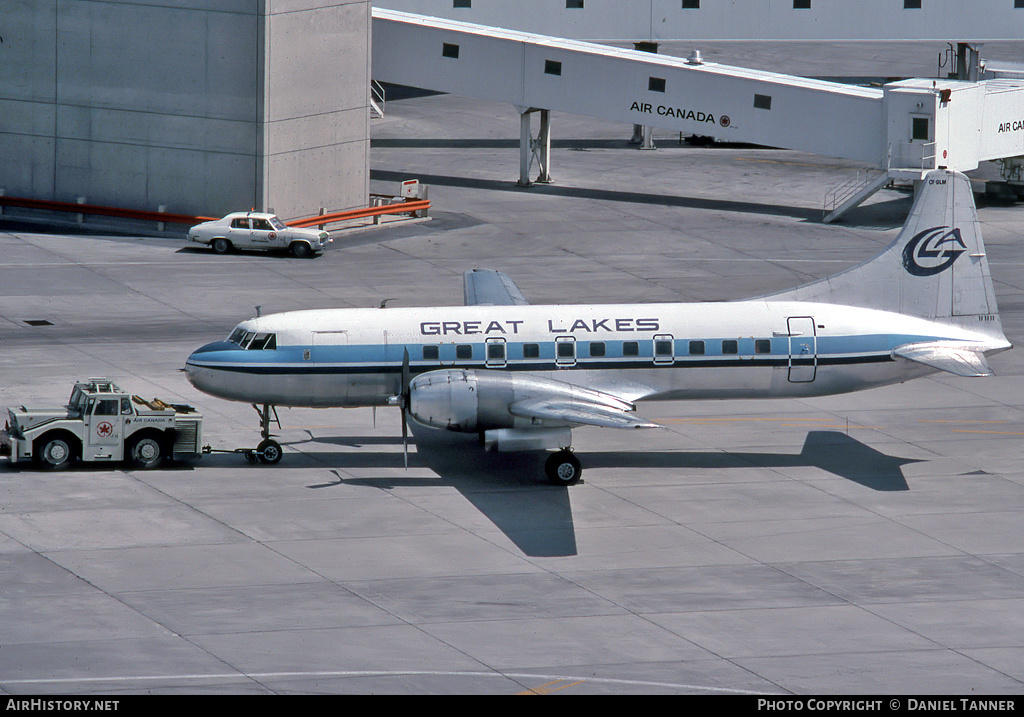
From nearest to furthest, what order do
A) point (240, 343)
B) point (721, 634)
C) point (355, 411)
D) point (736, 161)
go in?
point (721, 634), point (240, 343), point (355, 411), point (736, 161)

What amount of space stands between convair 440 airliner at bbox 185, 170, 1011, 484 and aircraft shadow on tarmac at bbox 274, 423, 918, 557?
132cm

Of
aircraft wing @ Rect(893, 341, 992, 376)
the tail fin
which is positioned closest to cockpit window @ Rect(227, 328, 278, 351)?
the tail fin

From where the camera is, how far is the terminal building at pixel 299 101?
6481 cm

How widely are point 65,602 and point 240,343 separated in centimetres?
1081

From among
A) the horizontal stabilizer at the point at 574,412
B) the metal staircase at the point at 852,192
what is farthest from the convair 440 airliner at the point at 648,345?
the metal staircase at the point at 852,192

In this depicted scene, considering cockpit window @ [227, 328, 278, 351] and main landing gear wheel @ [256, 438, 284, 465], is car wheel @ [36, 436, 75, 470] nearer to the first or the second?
main landing gear wheel @ [256, 438, 284, 465]

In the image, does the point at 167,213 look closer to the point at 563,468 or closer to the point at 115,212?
the point at 115,212

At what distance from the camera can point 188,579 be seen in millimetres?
30266

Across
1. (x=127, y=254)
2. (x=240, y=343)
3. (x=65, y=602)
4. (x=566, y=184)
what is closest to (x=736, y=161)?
(x=566, y=184)

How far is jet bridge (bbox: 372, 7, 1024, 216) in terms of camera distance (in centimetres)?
6788

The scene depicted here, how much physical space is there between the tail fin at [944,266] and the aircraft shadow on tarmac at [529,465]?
4.28 metres

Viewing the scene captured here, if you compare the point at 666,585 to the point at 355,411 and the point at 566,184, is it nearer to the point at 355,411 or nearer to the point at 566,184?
the point at 355,411

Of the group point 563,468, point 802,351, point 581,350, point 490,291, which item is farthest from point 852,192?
point 563,468

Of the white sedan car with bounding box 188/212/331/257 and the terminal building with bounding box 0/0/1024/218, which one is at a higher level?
the terminal building with bounding box 0/0/1024/218
